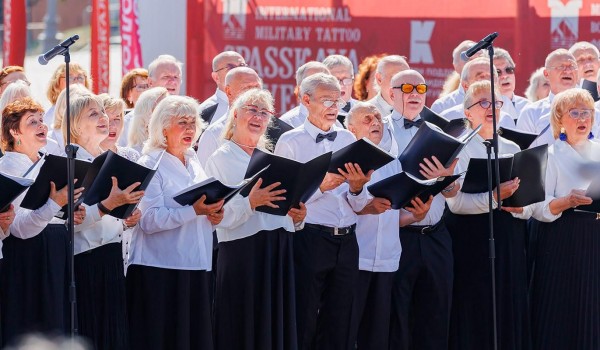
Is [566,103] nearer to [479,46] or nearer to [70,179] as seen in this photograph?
[479,46]

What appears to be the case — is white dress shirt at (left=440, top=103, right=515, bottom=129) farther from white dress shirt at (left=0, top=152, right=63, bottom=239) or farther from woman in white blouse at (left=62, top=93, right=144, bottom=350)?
white dress shirt at (left=0, top=152, right=63, bottom=239)

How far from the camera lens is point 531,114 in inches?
353

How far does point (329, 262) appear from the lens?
23.1 feet

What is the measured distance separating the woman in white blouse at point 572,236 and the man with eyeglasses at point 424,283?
69 centimetres

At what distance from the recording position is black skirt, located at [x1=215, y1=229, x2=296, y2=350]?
6.77 m

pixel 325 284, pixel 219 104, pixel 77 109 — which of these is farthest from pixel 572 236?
pixel 77 109

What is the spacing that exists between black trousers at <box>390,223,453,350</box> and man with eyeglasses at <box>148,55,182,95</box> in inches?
105

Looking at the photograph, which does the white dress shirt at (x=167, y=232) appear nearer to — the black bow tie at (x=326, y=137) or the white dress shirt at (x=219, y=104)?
the black bow tie at (x=326, y=137)

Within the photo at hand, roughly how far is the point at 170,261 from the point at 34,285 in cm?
78

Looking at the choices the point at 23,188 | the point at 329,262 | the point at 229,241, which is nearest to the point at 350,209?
the point at 329,262

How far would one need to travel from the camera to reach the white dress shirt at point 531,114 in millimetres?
8875

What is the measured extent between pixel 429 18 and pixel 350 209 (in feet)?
16.4

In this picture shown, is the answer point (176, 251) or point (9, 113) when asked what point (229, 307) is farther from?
point (9, 113)

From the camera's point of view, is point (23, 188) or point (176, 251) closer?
point (23, 188)
